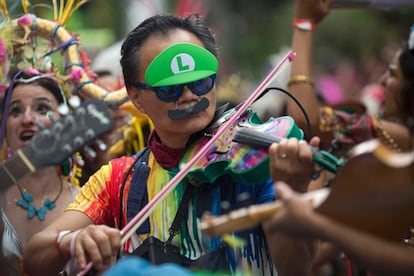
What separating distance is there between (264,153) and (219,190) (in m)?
0.40

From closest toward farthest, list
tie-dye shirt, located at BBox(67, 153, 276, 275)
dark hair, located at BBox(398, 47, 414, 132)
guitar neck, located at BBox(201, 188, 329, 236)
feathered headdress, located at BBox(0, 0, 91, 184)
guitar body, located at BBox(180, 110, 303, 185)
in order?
guitar neck, located at BBox(201, 188, 329, 236), guitar body, located at BBox(180, 110, 303, 185), tie-dye shirt, located at BBox(67, 153, 276, 275), dark hair, located at BBox(398, 47, 414, 132), feathered headdress, located at BBox(0, 0, 91, 184)

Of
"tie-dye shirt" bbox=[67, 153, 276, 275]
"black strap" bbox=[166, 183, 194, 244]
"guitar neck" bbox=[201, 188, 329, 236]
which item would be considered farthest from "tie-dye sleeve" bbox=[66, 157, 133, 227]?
"guitar neck" bbox=[201, 188, 329, 236]

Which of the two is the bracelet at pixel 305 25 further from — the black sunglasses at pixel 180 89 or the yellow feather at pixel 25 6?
the black sunglasses at pixel 180 89

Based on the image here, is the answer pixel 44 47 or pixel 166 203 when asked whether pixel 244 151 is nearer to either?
pixel 166 203

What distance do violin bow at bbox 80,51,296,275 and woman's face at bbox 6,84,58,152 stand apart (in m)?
1.58

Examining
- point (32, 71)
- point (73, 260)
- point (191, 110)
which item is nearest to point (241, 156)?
point (191, 110)

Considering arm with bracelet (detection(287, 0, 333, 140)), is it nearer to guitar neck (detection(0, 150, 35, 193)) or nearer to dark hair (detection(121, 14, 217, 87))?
dark hair (detection(121, 14, 217, 87))

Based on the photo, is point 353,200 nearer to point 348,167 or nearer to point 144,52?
point 348,167

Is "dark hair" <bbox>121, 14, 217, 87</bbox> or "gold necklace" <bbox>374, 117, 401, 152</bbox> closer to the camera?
"dark hair" <bbox>121, 14, 217, 87</bbox>

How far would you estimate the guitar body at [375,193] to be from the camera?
270cm

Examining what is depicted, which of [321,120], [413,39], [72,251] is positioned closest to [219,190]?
[72,251]

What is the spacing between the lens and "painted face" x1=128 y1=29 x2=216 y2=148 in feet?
12.4

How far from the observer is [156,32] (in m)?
3.91

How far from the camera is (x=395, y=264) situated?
2738mm
